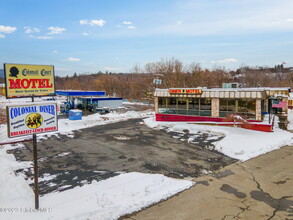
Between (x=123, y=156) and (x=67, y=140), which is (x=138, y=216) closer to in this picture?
(x=123, y=156)

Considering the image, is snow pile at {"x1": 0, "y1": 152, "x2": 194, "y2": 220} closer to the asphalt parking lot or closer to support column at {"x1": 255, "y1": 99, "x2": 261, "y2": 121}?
the asphalt parking lot

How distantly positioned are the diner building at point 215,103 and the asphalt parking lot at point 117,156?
4.62 meters

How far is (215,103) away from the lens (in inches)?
898

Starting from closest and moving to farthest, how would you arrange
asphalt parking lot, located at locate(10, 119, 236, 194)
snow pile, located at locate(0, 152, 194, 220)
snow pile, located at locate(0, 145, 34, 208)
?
snow pile, located at locate(0, 152, 194, 220) < snow pile, located at locate(0, 145, 34, 208) < asphalt parking lot, located at locate(10, 119, 236, 194)

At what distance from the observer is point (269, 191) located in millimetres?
9078

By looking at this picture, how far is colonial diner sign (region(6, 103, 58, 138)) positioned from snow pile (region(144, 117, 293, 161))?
421 inches

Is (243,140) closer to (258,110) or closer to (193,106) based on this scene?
(258,110)

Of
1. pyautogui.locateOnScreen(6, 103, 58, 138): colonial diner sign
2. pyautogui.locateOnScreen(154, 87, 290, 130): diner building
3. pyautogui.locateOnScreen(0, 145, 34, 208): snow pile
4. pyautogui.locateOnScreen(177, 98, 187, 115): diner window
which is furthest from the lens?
pyautogui.locateOnScreen(177, 98, 187, 115): diner window

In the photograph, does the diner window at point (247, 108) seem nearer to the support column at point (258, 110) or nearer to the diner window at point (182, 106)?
the support column at point (258, 110)

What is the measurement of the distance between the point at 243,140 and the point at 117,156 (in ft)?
30.8

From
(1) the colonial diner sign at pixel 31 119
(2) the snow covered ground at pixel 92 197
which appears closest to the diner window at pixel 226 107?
(2) the snow covered ground at pixel 92 197

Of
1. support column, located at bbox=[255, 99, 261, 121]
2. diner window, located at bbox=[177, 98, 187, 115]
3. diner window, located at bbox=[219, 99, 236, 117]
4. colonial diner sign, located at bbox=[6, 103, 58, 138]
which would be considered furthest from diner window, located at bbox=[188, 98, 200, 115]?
Answer: colonial diner sign, located at bbox=[6, 103, 58, 138]

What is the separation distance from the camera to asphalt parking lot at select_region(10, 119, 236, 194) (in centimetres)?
1069

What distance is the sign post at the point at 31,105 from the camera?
6914 millimetres
